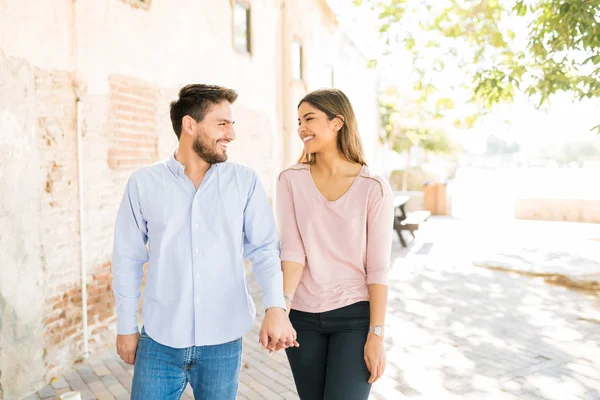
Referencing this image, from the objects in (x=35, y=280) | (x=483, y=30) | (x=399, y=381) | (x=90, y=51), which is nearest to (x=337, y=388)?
(x=399, y=381)

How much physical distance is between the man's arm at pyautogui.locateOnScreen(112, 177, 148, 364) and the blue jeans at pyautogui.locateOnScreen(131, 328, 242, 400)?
69mm

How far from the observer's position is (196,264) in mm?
2229

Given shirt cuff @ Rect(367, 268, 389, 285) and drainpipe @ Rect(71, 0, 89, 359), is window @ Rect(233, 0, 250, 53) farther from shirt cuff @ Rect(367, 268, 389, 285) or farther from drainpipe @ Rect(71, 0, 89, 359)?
shirt cuff @ Rect(367, 268, 389, 285)

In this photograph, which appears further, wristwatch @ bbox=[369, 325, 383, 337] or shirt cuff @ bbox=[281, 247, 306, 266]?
shirt cuff @ bbox=[281, 247, 306, 266]

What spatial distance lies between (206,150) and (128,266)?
62cm

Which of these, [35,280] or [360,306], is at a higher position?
[360,306]

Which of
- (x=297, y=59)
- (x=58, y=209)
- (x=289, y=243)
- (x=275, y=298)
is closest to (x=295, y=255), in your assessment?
(x=289, y=243)

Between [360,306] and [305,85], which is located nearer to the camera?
[360,306]

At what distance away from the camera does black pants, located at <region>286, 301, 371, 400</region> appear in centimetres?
229

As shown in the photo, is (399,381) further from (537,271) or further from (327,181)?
(537,271)

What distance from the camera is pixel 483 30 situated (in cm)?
996

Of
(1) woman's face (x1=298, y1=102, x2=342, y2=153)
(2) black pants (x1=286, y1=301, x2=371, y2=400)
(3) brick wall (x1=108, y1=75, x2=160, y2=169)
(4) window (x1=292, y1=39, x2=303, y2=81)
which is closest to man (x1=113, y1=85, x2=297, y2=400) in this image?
(2) black pants (x1=286, y1=301, x2=371, y2=400)

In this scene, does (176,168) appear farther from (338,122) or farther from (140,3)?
(140,3)

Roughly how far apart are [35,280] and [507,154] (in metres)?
80.4
